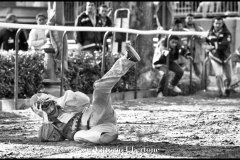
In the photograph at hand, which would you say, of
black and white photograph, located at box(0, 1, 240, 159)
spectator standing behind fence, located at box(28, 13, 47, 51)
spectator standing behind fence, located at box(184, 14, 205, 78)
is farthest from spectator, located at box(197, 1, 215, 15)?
spectator standing behind fence, located at box(28, 13, 47, 51)

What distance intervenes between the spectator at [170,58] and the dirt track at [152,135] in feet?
8.45

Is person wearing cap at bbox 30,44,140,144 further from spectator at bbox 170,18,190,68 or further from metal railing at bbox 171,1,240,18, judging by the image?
metal railing at bbox 171,1,240,18

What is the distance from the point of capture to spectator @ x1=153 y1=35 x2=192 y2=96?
47.5ft

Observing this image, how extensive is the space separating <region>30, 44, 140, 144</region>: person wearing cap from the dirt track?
11 cm

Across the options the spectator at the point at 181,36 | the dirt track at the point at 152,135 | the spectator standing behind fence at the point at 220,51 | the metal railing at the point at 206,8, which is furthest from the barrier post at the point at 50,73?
the metal railing at the point at 206,8

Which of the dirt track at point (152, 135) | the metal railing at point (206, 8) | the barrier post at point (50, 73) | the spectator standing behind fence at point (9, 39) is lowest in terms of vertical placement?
the dirt track at point (152, 135)

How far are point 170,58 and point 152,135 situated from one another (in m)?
6.86

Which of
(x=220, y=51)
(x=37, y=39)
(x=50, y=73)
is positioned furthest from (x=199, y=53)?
(x=50, y=73)

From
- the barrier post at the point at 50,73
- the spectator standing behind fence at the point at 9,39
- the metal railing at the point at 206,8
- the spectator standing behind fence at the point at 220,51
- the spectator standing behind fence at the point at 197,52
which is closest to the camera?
the barrier post at the point at 50,73

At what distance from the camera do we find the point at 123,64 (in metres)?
7.07

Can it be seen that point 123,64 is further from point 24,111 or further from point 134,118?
point 24,111

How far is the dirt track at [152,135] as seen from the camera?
6.51 meters

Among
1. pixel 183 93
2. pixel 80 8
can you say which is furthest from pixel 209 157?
pixel 80 8

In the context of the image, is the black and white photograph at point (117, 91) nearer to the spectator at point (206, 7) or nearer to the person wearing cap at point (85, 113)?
the person wearing cap at point (85, 113)
